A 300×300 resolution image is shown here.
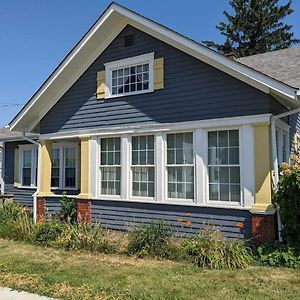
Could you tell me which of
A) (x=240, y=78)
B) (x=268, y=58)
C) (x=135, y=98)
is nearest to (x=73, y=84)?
(x=135, y=98)

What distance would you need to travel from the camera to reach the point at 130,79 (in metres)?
10.7

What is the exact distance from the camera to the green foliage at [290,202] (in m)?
7.37

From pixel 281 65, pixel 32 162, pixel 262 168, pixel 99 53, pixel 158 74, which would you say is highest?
pixel 99 53

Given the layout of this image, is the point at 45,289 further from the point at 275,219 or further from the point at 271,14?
the point at 271,14

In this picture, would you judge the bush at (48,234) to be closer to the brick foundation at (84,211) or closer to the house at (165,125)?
the brick foundation at (84,211)

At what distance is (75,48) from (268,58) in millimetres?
6290

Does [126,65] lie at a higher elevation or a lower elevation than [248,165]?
higher

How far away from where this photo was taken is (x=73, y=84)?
1191 cm

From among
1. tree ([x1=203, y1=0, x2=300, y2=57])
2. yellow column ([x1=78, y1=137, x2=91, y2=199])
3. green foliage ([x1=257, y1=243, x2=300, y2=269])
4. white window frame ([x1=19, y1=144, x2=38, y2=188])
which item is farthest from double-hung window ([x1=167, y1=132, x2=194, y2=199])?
tree ([x1=203, y1=0, x2=300, y2=57])

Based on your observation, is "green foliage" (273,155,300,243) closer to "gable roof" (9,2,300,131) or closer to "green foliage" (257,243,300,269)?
"green foliage" (257,243,300,269)

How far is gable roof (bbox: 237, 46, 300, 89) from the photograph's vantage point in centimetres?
888

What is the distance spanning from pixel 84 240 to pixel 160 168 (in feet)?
8.97

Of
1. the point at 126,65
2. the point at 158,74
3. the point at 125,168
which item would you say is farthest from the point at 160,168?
the point at 126,65

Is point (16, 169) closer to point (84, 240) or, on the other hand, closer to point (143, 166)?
point (143, 166)
